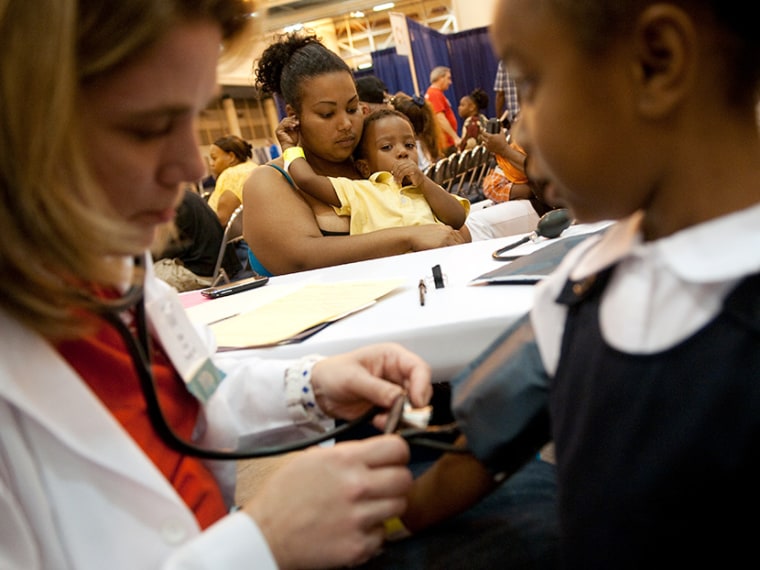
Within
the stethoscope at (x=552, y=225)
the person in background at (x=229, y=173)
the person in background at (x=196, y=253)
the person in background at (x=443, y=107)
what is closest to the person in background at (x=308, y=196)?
the stethoscope at (x=552, y=225)

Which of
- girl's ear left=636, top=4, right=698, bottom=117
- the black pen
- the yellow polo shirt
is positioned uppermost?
girl's ear left=636, top=4, right=698, bottom=117

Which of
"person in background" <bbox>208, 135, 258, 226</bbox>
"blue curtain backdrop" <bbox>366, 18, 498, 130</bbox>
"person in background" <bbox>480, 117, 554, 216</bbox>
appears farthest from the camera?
"blue curtain backdrop" <bbox>366, 18, 498, 130</bbox>

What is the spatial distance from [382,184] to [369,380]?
1.23 m

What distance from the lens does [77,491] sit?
1.79 ft

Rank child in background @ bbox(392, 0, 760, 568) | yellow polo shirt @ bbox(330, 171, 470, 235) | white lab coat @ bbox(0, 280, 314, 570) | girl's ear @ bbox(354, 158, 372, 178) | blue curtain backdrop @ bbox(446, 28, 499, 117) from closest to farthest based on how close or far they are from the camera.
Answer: child in background @ bbox(392, 0, 760, 568) < white lab coat @ bbox(0, 280, 314, 570) < yellow polo shirt @ bbox(330, 171, 470, 235) < girl's ear @ bbox(354, 158, 372, 178) < blue curtain backdrop @ bbox(446, 28, 499, 117)

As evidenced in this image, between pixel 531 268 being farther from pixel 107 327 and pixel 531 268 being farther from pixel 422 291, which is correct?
pixel 107 327

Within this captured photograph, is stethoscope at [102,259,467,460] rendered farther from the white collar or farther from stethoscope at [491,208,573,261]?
stethoscope at [491,208,573,261]

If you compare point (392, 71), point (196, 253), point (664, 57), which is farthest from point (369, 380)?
point (392, 71)

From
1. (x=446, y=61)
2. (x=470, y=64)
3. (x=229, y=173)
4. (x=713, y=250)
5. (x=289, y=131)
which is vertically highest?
(x=446, y=61)

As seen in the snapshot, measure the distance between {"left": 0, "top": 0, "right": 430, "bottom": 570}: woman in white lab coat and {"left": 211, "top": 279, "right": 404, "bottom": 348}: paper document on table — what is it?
31 centimetres

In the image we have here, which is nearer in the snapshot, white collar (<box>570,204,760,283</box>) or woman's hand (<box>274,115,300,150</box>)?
white collar (<box>570,204,760,283</box>)

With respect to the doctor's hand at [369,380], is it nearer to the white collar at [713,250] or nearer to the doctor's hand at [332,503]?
the doctor's hand at [332,503]

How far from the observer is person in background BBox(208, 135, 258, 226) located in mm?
4789

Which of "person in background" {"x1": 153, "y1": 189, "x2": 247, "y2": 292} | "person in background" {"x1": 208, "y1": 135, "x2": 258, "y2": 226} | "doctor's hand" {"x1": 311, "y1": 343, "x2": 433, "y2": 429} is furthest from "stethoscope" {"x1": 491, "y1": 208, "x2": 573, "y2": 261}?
"person in background" {"x1": 208, "y1": 135, "x2": 258, "y2": 226}
